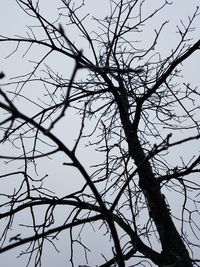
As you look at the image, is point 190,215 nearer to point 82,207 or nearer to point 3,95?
point 82,207

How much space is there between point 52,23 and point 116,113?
174cm

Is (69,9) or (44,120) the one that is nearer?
(69,9)

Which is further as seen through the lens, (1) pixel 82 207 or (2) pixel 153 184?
(2) pixel 153 184

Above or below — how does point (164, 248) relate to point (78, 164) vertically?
above

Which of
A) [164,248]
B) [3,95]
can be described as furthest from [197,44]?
[3,95]

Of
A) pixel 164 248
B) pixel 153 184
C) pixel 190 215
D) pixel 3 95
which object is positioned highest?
pixel 153 184

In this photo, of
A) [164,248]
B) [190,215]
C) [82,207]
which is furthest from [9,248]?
[190,215]

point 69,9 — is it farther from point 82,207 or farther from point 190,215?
point 190,215

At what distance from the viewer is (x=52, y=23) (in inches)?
139

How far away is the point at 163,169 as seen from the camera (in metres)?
4.47

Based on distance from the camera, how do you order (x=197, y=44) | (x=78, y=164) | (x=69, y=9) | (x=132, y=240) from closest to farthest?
1. (x=78, y=164)
2. (x=197, y=44)
3. (x=132, y=240)
4. (x=69, y=9)

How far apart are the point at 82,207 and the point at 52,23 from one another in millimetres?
2065

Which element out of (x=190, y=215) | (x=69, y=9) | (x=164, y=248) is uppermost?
(x=69, y=9)

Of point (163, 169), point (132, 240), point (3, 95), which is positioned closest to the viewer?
point (3, 95)
